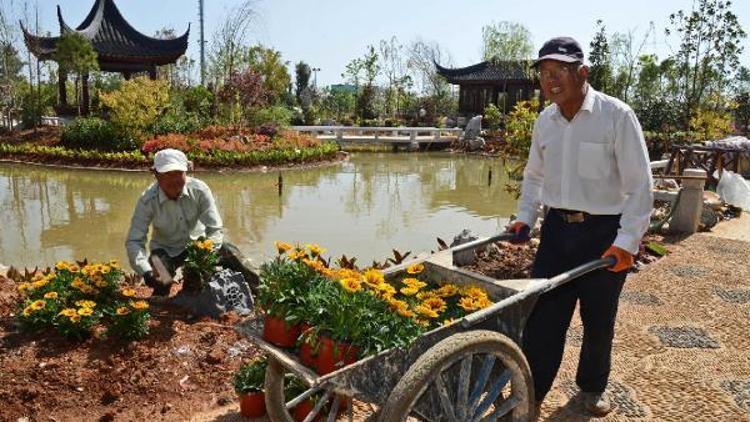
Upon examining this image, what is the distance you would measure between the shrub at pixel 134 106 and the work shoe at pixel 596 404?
56.0 ft

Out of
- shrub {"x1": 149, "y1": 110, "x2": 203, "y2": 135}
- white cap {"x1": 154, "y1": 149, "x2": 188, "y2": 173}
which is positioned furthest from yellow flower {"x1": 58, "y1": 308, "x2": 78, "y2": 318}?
shrub {"x1": 149, "y1": 110, "x2": 203, "y2": 135}

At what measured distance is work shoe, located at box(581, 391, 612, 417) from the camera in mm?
3107

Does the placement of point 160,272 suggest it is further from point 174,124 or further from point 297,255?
point 174,124

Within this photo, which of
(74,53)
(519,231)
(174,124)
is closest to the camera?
(519,231)

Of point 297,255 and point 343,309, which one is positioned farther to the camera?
point 297,255

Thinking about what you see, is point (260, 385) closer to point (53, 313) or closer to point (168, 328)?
point (168, 328)

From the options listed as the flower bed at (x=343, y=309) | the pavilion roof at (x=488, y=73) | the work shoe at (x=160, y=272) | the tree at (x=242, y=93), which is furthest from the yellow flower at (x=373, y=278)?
the pavilion roof at (x=488, y=73)

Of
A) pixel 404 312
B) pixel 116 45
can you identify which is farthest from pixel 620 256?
pixel 116 45

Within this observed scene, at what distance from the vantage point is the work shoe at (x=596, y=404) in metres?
3.11

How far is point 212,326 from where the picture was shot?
12.8 feet

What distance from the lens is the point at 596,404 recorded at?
311 centimetres

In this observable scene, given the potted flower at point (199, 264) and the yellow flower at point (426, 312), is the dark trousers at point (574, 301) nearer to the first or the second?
the yellow flower at point (426, 312)

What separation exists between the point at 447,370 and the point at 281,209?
28.5 feet

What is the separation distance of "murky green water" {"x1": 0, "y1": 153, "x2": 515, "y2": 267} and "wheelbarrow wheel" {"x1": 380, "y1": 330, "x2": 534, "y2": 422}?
4.78 metres
